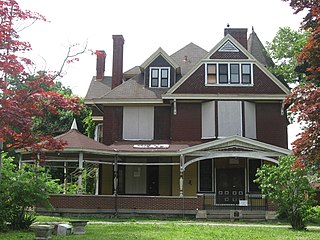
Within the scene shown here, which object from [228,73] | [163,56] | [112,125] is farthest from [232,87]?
[112,125]

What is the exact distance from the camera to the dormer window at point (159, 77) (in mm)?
28828

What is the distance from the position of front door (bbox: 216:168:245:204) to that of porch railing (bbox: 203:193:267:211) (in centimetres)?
29

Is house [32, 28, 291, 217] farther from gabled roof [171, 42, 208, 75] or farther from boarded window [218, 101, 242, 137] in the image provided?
gabled roof [171, 42, 208, 75]

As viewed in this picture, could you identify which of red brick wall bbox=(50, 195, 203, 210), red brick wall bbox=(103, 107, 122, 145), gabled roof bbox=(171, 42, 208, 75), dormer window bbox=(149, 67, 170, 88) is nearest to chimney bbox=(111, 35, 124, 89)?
dormer window bbox=(149, 67, 170, 88)

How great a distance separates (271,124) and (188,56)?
844cm

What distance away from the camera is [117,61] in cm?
3125

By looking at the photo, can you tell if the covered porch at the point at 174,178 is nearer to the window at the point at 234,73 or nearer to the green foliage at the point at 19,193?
the window at the point at 234,73

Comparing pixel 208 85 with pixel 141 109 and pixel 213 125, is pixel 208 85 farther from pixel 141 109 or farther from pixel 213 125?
pixel 141 109

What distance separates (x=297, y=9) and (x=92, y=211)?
14.5 meters

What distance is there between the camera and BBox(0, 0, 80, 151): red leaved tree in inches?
504

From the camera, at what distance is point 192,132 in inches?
1067

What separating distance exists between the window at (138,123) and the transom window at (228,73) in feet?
13.9

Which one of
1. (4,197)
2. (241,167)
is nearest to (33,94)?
(4,197)

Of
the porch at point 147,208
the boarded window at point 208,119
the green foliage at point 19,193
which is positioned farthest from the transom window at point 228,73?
the green foliage at point 19,193
